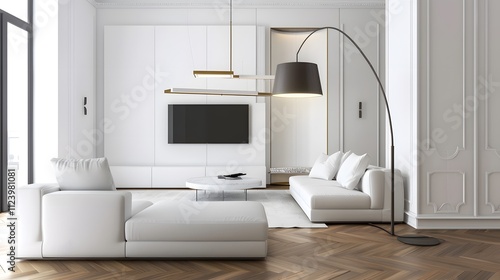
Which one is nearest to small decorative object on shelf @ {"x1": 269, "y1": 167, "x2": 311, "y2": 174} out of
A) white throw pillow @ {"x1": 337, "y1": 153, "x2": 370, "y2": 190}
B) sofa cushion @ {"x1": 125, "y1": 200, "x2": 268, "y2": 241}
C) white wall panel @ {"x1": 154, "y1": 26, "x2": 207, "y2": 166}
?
white wall panel @ {"x1": 154, "y1": 26, "x2": 207, "y2": 166}

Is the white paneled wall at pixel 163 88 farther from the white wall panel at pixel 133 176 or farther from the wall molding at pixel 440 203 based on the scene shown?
the wall molding at pixel 440 203

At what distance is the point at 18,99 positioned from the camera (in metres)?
5.71

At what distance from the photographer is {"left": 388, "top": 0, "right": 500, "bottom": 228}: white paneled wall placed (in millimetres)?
4273

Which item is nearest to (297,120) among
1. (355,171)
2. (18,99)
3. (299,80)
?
(355,171)

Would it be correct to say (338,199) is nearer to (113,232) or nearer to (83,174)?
(113,232)

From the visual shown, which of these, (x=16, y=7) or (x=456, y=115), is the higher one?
(x=16, y=7)

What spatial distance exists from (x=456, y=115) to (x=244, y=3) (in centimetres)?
470

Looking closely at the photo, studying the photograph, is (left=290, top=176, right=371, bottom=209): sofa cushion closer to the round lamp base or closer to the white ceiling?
the round lamp base

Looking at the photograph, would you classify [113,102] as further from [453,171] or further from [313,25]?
[453,171]

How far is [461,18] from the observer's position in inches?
169

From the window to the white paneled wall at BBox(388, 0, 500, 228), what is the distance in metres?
4.78

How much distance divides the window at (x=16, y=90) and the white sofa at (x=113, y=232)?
237 cm

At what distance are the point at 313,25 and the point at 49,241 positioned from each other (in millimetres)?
6171

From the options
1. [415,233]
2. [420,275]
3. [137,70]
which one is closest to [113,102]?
[137,70]
